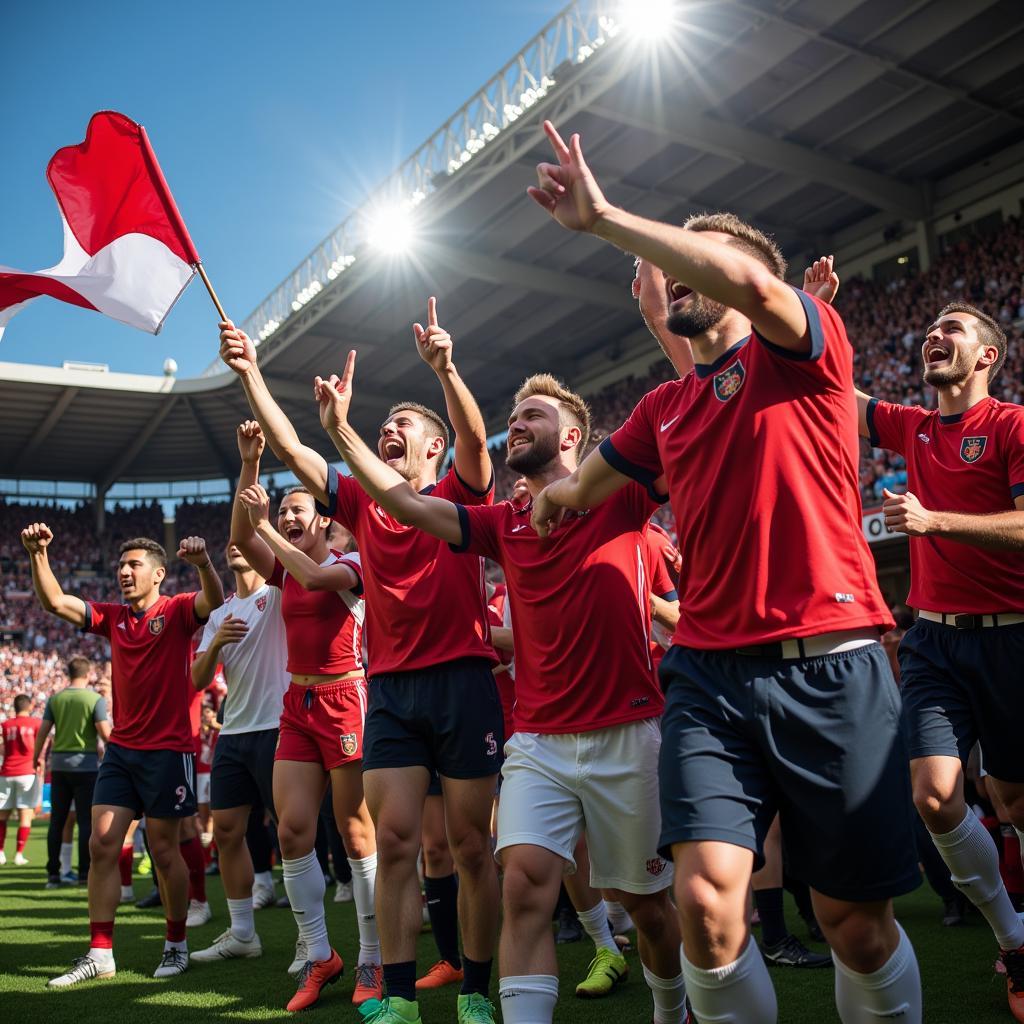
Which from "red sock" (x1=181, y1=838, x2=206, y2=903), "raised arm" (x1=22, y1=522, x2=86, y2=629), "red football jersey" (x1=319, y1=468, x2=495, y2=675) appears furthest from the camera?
"red sock" (x1=181, y1=838, x2=206, y2=903)

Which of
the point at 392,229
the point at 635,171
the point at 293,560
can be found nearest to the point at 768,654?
the point at 293,560

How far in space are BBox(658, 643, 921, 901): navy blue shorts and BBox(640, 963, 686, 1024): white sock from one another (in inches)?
42.2

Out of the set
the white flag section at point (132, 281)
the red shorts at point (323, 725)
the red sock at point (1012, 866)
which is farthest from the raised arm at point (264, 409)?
the red sock at point (1012, 866)

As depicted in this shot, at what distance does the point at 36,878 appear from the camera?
37.4 ft

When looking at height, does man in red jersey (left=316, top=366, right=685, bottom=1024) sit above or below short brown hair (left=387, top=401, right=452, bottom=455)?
below

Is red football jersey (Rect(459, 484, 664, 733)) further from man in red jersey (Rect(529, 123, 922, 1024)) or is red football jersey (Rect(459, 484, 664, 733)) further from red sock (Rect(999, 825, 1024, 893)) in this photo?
red sock (Rect(999, 825, 1024, 893))

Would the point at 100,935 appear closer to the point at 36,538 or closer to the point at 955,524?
the point at 36,538

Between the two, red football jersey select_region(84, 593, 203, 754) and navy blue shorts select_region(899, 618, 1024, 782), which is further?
red football jersey select_region(84, 593, 203, 754)

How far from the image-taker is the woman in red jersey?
492cm

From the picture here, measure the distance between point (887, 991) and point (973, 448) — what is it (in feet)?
8.03

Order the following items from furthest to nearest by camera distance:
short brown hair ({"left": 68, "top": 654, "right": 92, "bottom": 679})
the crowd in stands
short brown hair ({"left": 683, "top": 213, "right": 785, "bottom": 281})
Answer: the crowd in stands → short brown hair ({"left": 68, "top": 654, "right": 92, "bottom": 679}) → short brown hair ({"left": 683, "top": 213, "right": 785, "bottom": 281})

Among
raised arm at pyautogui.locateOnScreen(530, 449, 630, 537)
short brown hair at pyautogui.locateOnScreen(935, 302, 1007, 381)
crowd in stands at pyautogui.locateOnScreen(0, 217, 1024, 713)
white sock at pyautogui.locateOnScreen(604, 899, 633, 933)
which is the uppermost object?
crowd in stands at pyautogui.locateOnScreen(0, 217, 1024, 713)

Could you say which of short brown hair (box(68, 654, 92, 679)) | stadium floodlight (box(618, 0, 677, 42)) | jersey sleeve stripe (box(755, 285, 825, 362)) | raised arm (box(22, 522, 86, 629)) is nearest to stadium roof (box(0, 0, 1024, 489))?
stadium floodlight (box(618, 0, 677, 42))

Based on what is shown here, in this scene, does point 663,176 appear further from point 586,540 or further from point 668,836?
point 668,836
